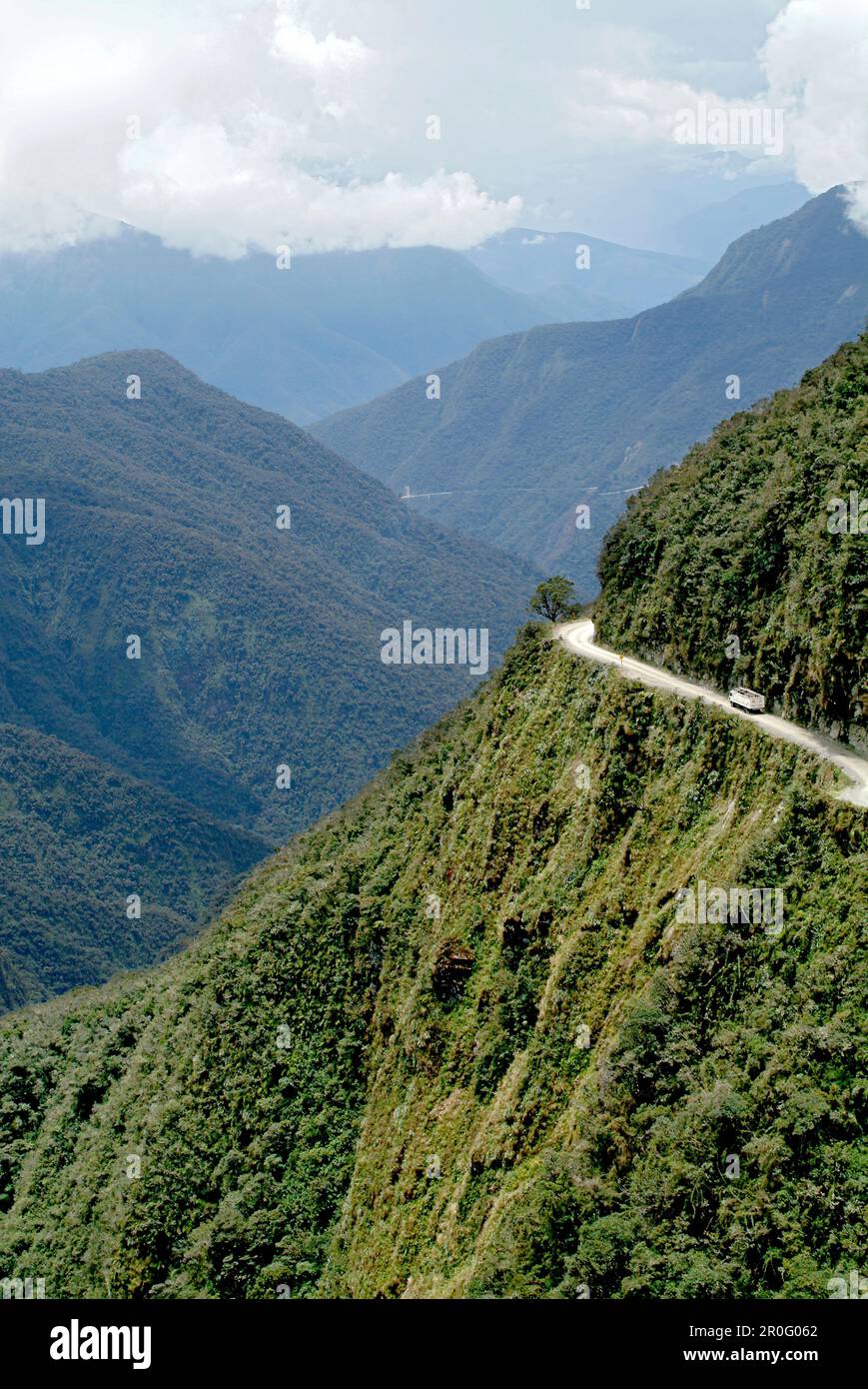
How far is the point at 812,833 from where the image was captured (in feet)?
115

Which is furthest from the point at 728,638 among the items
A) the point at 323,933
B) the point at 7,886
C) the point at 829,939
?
the point at 7,886

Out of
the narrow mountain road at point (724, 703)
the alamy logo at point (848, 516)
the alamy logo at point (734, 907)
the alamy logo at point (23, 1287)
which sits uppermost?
the alamy logo at point (848, 516)

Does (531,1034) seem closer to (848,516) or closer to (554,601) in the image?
(848,516)

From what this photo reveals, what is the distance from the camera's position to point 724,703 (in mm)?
45375

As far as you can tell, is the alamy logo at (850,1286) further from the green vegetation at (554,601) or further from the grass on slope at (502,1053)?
the green vegetation at (554,601)

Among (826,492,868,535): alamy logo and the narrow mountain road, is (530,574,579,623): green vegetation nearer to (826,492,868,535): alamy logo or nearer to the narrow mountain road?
the narrow mountain road

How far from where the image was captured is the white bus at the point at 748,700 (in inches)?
1694

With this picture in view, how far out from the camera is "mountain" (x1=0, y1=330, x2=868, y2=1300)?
30484 mm

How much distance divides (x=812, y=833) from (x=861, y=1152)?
9.84m

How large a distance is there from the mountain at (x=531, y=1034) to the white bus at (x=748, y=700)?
0.71m

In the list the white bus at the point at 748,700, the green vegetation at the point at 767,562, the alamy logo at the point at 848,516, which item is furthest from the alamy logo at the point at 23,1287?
the alamy logo at the point at 848,516

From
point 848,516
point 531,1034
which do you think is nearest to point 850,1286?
point 531,1034

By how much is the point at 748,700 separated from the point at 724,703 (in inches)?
88.3
